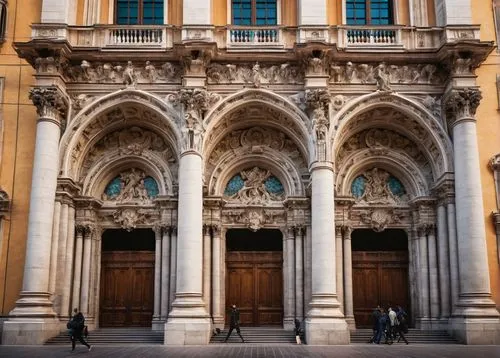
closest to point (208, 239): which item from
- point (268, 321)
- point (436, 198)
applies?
point (268, 321)

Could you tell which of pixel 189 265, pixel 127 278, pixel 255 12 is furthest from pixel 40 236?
pixel 255 12

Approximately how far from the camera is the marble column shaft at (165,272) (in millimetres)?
23719

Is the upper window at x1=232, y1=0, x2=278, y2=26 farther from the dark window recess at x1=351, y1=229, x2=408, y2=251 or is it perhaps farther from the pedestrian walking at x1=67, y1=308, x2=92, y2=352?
the pedestrian walking at x1=67, y1=308, x2=92, y2=352

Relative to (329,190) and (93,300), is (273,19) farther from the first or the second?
(93,300)

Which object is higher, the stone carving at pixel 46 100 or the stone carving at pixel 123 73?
the stone carving at pixel 123 73

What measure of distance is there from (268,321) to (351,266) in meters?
4.08

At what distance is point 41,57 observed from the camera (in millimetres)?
23156

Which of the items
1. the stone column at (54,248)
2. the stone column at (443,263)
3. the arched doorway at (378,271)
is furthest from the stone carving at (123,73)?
the stone column at (443,263)

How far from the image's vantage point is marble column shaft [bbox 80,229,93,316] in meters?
23.9

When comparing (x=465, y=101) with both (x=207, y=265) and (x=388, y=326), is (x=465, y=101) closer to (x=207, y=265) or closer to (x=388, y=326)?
(x=388, y=326)

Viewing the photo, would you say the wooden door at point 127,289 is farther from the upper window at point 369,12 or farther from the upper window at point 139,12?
the upper window at point 369,12

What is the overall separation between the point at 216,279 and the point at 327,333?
538 centimetres

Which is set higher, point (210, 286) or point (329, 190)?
point (329, 190)

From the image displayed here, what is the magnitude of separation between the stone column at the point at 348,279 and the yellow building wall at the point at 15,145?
1260 cm
